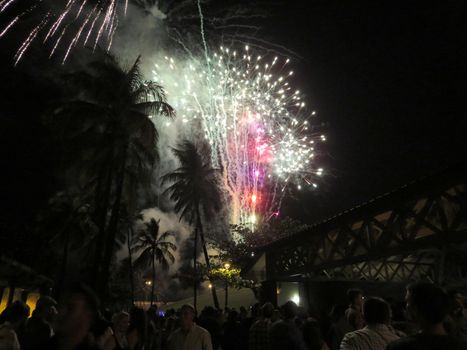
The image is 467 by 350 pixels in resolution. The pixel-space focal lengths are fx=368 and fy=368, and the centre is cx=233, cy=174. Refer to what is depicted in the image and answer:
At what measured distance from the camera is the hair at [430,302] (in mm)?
2639

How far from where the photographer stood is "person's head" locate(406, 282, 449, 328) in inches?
104

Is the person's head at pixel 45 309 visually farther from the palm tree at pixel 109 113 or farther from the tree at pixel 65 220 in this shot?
the tree at pixel 65 220

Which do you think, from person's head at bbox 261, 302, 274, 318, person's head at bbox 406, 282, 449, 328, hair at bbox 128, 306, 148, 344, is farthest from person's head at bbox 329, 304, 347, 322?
person's head at bbox 406, 282, 449, 328

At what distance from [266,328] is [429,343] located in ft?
12.4

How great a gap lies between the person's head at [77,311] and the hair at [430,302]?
2.38 m

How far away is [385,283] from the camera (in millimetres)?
12234

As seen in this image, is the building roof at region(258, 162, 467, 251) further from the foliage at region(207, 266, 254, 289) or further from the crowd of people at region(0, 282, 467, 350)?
the foliage at region(207, 266, 254, 289)

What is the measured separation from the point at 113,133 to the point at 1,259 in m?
8.61

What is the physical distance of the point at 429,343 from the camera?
101 inches

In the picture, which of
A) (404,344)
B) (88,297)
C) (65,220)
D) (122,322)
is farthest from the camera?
(65,220)

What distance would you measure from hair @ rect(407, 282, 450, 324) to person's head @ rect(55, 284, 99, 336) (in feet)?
7.81

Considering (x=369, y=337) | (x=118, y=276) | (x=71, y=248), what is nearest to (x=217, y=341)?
(x=369, y=337)

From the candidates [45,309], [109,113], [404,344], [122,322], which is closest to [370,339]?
[404,344]

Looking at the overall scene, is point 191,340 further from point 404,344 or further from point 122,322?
point 404,344
